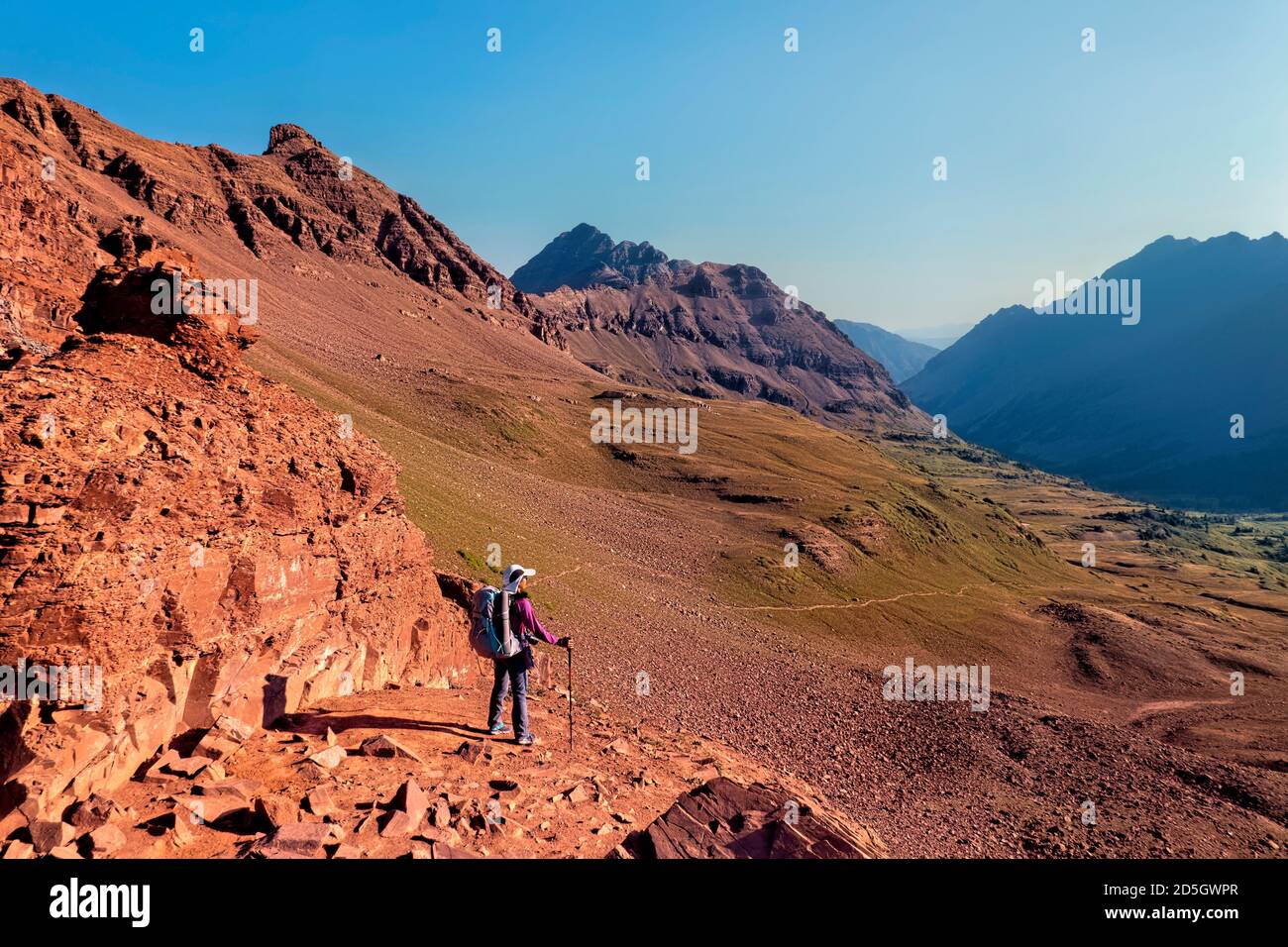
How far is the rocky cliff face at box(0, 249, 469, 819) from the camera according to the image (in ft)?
22.8

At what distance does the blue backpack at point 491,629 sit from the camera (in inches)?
408

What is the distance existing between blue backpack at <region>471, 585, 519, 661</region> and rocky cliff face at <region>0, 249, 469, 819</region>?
2.63m

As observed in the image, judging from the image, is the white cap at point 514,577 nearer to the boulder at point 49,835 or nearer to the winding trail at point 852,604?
the boulder at point 49,835

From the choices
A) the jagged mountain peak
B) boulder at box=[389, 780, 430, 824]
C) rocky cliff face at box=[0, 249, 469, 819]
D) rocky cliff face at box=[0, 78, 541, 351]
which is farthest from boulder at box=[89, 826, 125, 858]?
the jagged mountain peak

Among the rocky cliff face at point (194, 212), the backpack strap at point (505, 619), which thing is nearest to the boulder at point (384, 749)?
the backpack strap at point (505, 619)

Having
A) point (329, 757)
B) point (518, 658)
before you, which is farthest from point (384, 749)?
point (518, 658)

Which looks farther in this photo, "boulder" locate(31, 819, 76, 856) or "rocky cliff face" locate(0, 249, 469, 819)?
"rocky cliff face" locate(0, 249, 469, 819)

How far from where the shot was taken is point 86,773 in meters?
6.64

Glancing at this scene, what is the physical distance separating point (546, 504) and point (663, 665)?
2424cm

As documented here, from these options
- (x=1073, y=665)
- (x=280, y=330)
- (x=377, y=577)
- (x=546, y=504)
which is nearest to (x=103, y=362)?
(x=377, y=577)

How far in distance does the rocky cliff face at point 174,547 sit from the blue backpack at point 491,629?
263cm

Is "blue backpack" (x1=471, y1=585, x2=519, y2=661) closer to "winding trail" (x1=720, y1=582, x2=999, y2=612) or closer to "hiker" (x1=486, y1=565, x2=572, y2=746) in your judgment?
Answer: "hiker" (x1=486, y1=565, x2=572, y2=746)

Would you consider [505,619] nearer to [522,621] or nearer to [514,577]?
[522,621]
